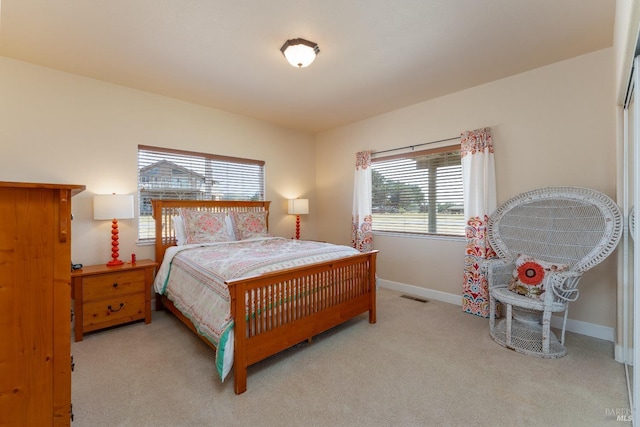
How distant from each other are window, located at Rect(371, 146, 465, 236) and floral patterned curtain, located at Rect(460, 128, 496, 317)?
0.87 feet

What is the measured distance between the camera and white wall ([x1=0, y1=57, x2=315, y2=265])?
8.86ft

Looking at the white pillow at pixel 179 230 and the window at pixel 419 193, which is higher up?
the window at pixel 419 193

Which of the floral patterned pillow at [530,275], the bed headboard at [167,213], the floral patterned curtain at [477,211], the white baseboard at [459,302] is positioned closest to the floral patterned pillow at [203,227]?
the bed headboard at [167,213]

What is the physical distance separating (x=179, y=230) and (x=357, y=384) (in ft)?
8.60

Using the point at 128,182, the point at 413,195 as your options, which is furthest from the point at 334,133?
the point at 128,182

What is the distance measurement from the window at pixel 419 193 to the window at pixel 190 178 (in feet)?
6.20

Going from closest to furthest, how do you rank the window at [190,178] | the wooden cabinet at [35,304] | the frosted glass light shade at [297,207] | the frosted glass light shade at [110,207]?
the wooden cabinet at [35,304]
the frosted glass light shade at [110,207]
the window at [190,178]
the frosted glass light shade at [297,207]

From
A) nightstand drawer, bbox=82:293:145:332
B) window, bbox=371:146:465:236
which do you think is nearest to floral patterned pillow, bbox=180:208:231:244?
nightstand drawer, bbox=82:293:145:332

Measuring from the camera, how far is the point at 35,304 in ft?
3.52

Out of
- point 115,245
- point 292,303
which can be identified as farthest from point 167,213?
point 292,303

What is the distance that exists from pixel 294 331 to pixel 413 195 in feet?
8.43

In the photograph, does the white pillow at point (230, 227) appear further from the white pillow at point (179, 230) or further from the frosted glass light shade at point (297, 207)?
the frosted glass light shade at point (297, 207)

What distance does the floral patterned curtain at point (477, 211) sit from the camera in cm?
313

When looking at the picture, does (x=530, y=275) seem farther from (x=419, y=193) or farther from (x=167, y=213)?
(x=167, y=213)
